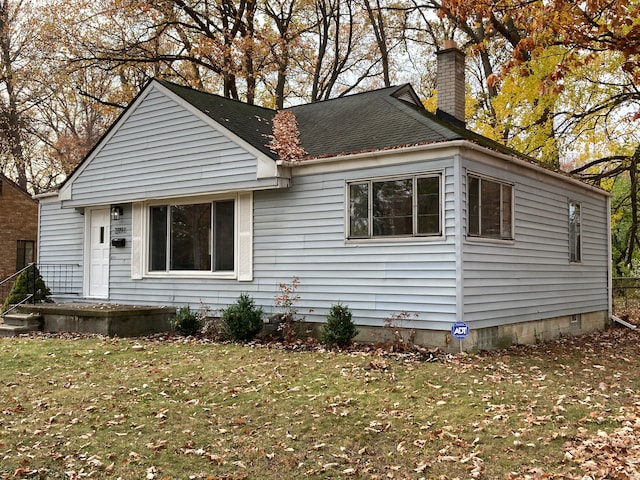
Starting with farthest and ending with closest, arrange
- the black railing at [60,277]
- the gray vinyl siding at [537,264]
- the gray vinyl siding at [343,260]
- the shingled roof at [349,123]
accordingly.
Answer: the black railing at [60,277]
the shingled roof at [349,123]
the gray vinyl siding at [537,264]
the gray vinyl siding at [343,260]

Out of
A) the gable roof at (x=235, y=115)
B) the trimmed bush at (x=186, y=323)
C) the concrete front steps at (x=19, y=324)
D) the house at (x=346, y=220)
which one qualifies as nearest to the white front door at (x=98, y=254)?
the house at (x=346, y=220)

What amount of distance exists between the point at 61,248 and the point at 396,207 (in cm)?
956

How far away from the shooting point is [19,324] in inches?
508

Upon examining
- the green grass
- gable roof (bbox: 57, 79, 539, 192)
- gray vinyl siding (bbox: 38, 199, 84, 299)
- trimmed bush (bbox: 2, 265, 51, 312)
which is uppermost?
gable roof (bbox: 57, 79, 539, 192)

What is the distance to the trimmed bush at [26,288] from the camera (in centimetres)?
1430

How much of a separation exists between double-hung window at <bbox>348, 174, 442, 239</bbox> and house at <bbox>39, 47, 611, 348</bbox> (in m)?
0.02

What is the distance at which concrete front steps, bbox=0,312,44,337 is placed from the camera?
1254 centimetres

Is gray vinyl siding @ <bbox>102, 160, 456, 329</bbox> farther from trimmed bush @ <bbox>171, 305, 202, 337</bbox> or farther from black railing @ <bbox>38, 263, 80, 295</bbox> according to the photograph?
black railing @ <bbox>38, 263, 80, 295</bbox>

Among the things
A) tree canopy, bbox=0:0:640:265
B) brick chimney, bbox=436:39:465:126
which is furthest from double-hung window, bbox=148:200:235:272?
tree canopy, bbox=0:0:640:265

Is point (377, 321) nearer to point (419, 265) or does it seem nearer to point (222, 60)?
point (419, 265)

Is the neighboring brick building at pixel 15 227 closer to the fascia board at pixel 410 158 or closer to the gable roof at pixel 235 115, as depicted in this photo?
the gable roof at pixel 235 115

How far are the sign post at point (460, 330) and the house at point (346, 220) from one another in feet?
0.30

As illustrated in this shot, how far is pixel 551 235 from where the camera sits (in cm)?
1227

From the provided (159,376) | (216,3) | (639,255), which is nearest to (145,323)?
(159,376)
